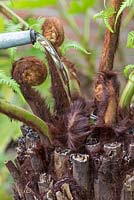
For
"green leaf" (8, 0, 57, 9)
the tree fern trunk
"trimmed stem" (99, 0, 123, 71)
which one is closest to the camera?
the tree fern trunk

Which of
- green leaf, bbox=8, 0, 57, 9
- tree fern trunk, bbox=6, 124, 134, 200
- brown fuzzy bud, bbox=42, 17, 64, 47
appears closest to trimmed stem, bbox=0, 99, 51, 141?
tree fern trunk, bbox=6, 124, 134, 200

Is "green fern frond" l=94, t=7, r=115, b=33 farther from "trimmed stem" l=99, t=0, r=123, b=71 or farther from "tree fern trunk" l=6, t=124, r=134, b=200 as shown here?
"tree fern trunk" l=6, t=124, r=134, b=200

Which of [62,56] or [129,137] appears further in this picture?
[62,56]

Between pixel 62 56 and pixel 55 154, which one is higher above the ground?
pixel 62 56

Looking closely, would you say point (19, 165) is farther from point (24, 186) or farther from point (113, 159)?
point (113, 159)

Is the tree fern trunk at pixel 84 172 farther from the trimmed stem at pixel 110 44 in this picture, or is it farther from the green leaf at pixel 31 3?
the green leaf at pixel 31 3

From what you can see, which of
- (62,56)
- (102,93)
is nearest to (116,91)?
(102,93)

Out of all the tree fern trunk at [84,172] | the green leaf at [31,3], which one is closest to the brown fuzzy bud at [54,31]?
the tree fern trunk at [84,172]
